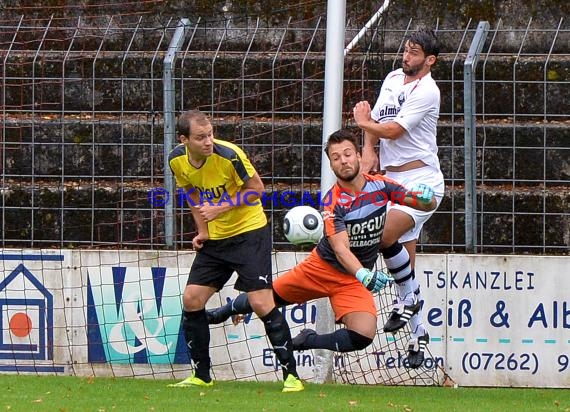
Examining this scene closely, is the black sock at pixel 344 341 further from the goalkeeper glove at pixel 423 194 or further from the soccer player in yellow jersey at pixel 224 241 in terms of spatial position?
the goalkeeper glove at pixel 423 194

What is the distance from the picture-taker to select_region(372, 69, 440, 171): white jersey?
9.15 m

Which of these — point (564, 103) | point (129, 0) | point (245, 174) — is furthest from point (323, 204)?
point (129, 0)

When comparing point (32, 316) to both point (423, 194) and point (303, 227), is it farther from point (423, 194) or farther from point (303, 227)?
point (423, 194)

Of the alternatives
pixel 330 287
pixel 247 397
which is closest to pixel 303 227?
pixel 330 287

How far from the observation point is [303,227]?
A: 912 cm

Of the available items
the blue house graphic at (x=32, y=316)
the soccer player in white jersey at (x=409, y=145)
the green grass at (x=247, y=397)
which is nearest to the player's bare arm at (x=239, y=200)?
the soccer player in white jersey at (x=409, y=145)

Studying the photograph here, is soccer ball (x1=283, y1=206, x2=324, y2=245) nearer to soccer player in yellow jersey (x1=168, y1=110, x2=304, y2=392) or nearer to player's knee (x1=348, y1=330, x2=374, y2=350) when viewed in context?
soccer player in yellow jersey (x1=168, y1=110, x2=304, y2=392)

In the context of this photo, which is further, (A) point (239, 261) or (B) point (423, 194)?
(A) point (239, 261)

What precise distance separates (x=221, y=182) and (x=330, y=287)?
1.12 m

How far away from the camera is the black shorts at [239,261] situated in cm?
902

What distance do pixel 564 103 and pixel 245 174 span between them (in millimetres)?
5202

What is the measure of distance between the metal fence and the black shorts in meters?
2.00

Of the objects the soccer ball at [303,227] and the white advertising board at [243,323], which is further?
the white advertising board at [243,323]

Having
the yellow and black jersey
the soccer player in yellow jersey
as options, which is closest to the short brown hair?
the soccer player in yellow jersey
